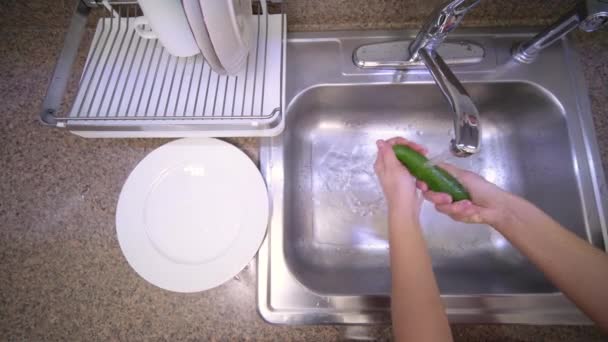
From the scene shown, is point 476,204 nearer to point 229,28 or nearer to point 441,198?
point 441,198

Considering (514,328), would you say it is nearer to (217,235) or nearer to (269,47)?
(217,235)

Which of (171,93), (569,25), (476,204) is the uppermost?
(569,25)

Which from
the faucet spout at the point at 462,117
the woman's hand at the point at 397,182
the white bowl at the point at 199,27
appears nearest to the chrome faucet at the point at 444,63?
the faucet spout at the point at 462,117

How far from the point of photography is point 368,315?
0.55 m

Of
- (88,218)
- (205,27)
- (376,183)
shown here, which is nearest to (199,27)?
(205,27)

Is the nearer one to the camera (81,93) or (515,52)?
(81,93)

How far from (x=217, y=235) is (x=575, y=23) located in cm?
80

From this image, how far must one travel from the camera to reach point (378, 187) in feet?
2.58

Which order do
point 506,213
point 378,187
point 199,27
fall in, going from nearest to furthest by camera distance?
point 199,27 < point 506,213 < point 378,187

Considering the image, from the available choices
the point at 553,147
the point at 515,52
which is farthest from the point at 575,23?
the point at 553,147

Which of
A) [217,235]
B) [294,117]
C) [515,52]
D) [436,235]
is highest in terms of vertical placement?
[515,52]

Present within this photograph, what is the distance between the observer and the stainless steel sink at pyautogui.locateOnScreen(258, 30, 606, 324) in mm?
564

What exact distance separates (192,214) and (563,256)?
65cm

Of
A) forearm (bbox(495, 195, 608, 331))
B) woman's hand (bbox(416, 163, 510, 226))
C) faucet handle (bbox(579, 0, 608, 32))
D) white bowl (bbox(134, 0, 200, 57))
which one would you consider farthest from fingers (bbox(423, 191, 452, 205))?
white bowl (bbox(134, 0, 200, 57))
